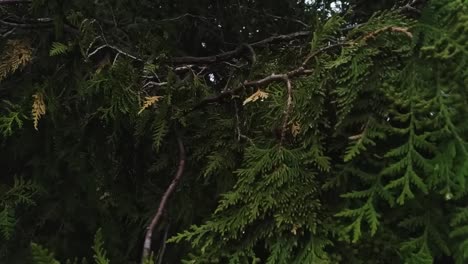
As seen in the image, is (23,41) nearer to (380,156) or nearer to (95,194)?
(95,194)

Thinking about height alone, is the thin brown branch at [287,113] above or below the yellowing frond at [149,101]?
below

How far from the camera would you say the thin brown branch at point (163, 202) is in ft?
5.04

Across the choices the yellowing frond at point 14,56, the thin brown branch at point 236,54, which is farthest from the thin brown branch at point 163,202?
the yellowing frond at point 14,56

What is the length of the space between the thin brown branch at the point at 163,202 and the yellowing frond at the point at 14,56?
2.31 ft

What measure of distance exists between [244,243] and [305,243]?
0.61 ft

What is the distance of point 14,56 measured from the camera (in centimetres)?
205

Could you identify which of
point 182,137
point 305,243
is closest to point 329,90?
point 305,243

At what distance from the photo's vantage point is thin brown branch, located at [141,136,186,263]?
154cm

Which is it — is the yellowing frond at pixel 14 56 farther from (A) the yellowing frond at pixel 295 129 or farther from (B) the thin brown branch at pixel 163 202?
(A) the yellowing frond at pixel 295 129

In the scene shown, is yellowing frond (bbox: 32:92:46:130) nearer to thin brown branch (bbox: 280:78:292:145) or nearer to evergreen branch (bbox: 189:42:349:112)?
evergreen branch (bbox: 189:42:349:112)

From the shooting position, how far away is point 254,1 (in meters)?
3.28

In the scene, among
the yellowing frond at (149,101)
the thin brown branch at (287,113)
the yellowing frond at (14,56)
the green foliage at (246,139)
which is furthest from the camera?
the yellowing frond at (14,56)

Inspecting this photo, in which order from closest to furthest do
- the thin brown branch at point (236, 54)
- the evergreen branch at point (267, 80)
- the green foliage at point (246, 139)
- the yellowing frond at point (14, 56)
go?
the green foliage at point (246, 139) < the evergreen branch at point (267, 80) < the yellowing frond at point (14, 56) < the thin brown branch at point (236, 54)

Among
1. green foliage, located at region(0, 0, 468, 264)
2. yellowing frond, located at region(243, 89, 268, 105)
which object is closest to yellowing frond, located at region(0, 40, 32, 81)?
green foliage, located at region(0, 0, 468, 264)
